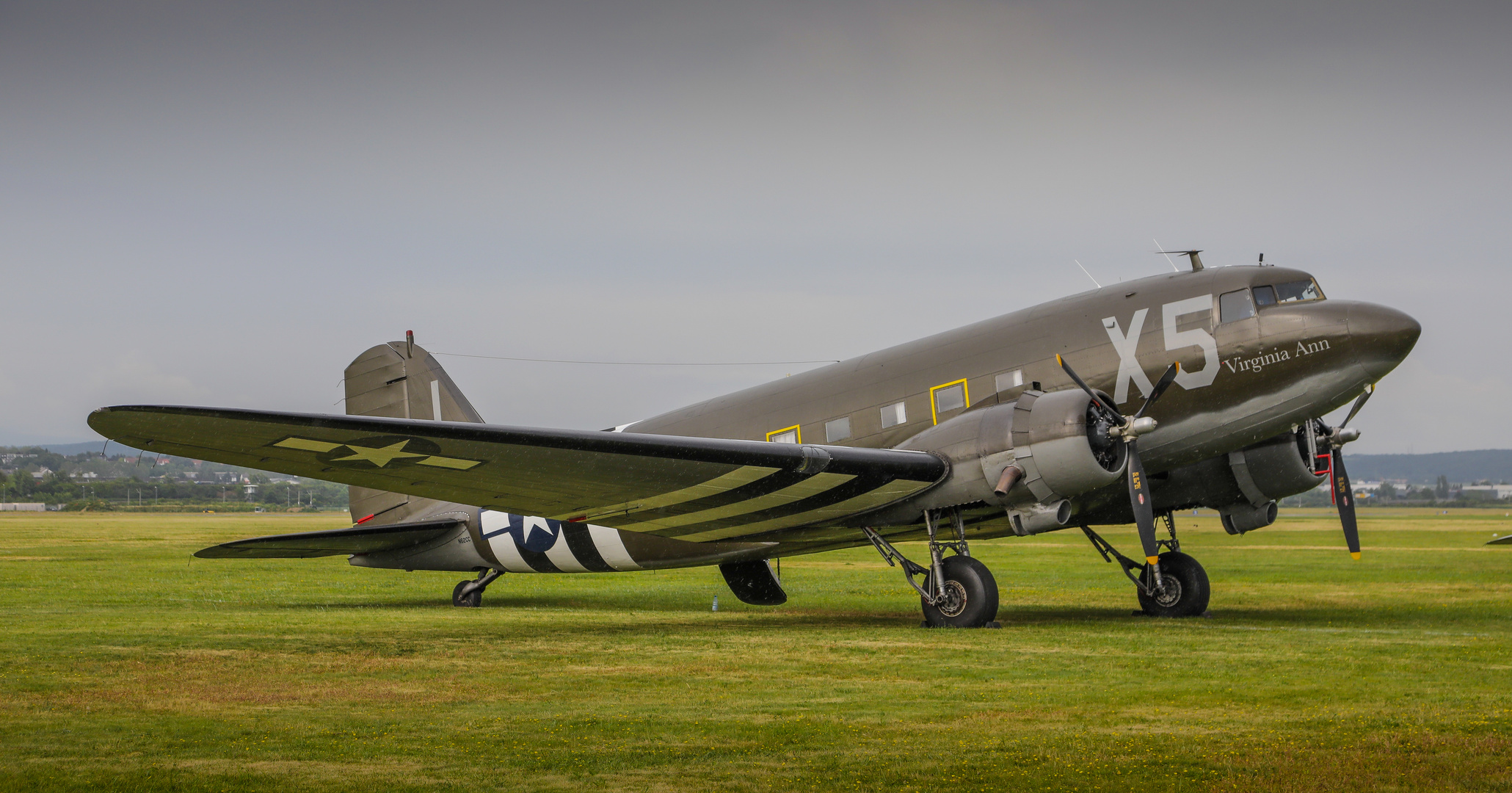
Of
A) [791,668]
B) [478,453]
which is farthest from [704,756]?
[478,453]

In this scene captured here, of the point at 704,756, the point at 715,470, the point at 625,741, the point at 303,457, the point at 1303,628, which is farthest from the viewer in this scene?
the point at 1303,628

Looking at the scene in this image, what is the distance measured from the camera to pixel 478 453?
12.6m

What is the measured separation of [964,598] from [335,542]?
9993 millimetres

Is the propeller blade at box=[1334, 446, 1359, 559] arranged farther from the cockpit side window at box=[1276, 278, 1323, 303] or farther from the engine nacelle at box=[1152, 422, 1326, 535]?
the cockpit side window at box=[1276, 278, 1323, 303]

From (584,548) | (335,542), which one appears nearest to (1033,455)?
(584,548)

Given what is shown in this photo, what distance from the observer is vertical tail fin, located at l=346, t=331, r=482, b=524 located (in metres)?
20.7

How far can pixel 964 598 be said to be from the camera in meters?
14.3

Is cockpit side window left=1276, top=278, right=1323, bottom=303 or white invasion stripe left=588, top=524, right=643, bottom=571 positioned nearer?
cockpit side window left=1276, top=278, right=1323, bottom=303

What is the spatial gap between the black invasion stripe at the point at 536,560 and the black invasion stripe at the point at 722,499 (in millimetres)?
3826

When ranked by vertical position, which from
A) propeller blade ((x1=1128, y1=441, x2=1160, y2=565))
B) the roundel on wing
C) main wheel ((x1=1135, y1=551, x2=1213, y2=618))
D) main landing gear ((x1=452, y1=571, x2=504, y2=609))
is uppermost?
the roundel on wing

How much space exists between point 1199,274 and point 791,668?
24.4 ft

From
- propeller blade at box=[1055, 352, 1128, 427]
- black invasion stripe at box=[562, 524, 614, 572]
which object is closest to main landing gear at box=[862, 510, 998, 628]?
propeller blade at box=[1055, 352, 1128, 427]

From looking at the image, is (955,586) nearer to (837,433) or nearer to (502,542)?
(837,433)

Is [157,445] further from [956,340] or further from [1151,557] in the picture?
[1151,557]
